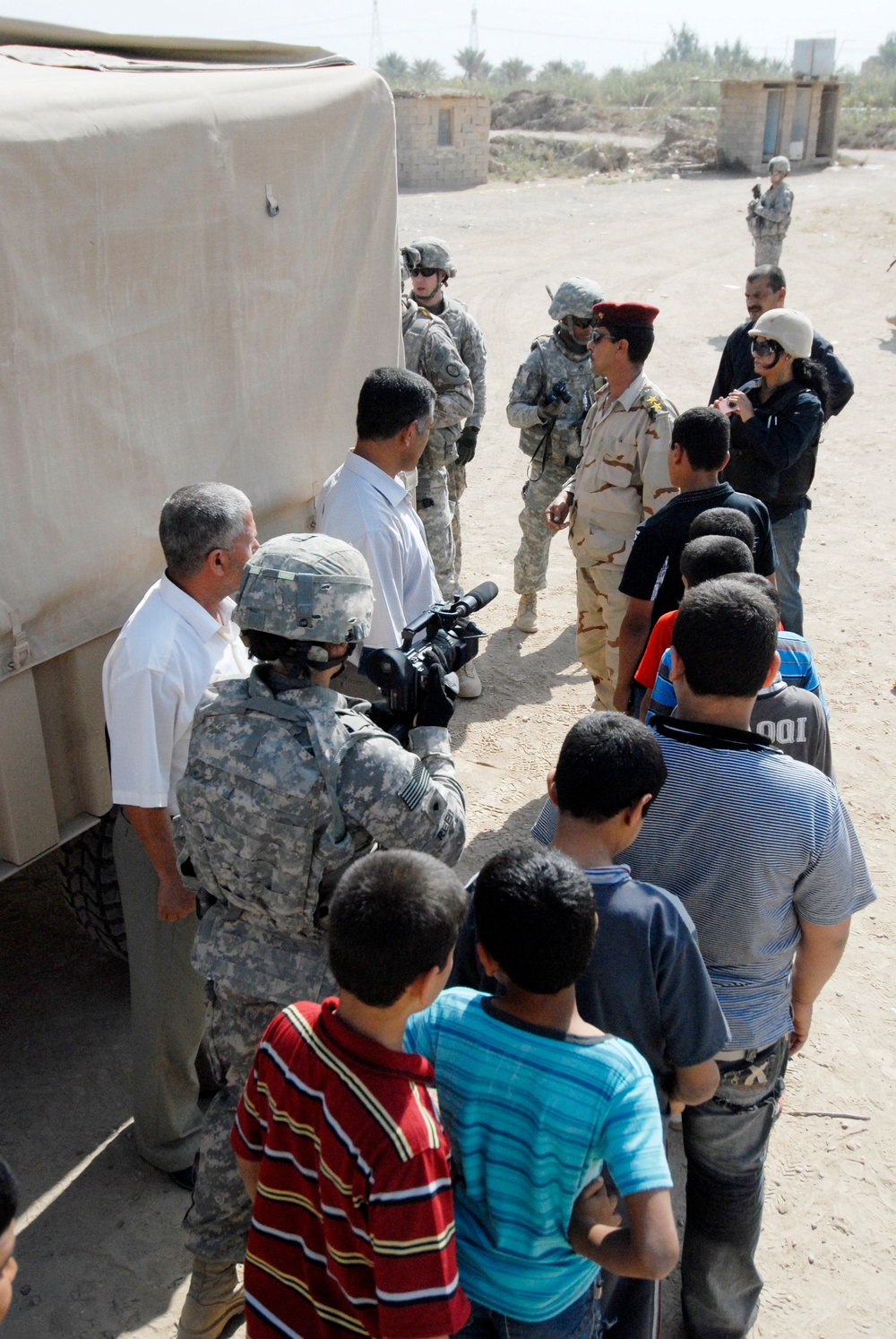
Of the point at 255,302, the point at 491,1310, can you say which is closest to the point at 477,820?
the point at 255,302

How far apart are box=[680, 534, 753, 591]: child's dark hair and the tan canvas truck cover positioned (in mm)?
1522

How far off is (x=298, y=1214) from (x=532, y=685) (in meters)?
4.54

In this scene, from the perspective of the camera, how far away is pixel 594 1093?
1.66 meters

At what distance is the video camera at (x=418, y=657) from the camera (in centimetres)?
238

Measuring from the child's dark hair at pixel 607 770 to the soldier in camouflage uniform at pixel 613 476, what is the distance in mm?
2750

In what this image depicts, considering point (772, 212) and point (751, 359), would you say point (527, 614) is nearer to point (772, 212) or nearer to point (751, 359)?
point (751, 359)

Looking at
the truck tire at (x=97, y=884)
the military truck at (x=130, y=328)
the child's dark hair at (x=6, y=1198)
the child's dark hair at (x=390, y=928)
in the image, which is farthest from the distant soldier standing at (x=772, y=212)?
the child's dark hair at (x=6, y=1198)

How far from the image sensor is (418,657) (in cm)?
246

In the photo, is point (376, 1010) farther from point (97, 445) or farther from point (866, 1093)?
point (866, 1093)

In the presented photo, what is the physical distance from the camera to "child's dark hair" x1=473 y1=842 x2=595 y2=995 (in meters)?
1.69

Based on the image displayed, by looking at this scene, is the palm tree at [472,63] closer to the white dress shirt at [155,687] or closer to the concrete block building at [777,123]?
the concrete block building at [777,123]

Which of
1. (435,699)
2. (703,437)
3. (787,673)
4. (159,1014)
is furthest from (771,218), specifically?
(159,1014)

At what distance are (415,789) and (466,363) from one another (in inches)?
192

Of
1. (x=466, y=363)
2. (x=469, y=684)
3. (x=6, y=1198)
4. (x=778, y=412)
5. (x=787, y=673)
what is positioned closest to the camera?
(x=6, y=1198)
